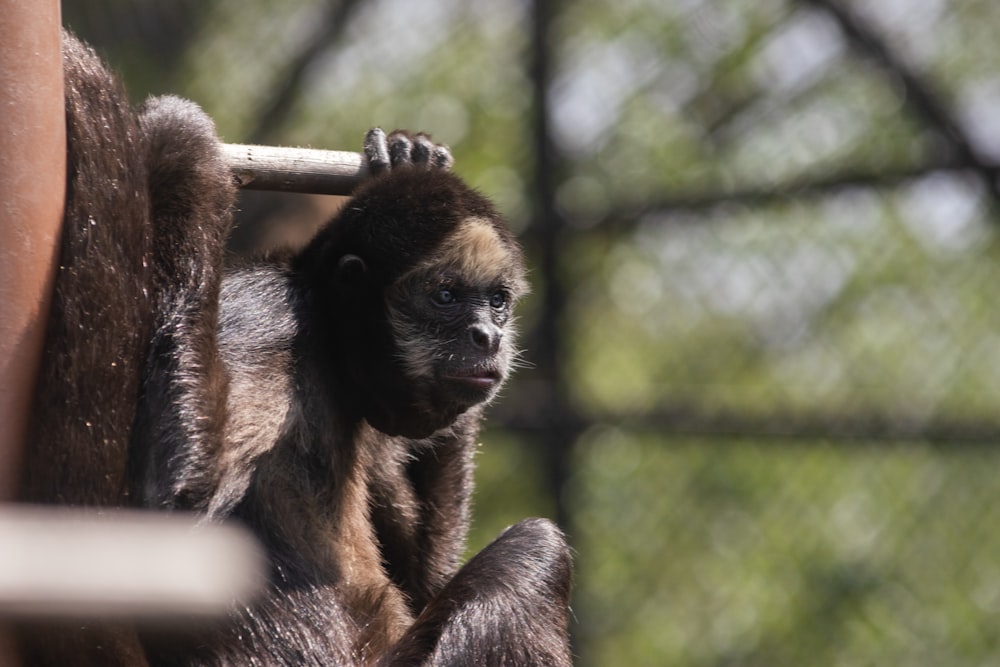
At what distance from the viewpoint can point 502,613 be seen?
15.0 feet

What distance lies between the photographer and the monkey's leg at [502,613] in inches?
177

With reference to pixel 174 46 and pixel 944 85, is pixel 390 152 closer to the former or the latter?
pixel 944 85

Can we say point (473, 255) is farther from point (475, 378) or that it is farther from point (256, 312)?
point (256, 312)

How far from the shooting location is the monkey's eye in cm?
526

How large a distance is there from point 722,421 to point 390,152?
12.7 feet

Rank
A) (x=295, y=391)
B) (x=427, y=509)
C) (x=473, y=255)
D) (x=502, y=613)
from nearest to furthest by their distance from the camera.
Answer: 1. (x=502, y=613)
2. (x=295, y=391)
3. (x=473, y=255)
4. (x=427, y=509)

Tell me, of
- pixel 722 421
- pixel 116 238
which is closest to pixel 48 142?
pixel 116 238

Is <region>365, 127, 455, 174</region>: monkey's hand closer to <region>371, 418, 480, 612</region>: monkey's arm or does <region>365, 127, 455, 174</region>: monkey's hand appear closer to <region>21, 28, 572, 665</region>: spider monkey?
<region>21, 28, 572, 665</region>: spider monkey

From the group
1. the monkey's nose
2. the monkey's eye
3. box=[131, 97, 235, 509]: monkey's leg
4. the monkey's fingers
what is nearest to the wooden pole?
box=[131, 97, 235, 509]: monkey's leg

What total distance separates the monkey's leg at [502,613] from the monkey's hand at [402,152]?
1.49 m

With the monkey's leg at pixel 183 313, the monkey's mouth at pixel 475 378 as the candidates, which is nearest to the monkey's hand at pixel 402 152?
the monkey's mouth at pixel 475 378

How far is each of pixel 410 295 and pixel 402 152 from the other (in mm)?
592

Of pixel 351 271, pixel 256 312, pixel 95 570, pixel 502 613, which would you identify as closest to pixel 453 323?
pixel 351 271

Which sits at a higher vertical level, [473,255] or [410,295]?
[473,255]
